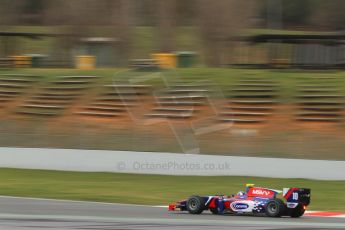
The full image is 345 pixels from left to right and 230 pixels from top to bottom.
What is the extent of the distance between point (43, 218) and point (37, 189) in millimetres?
6548

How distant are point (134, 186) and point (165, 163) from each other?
297cm

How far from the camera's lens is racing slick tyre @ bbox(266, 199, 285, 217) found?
10195 millimetres

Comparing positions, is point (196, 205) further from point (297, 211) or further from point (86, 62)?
point (86, 62)

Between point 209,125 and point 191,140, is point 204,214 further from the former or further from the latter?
point 209,125

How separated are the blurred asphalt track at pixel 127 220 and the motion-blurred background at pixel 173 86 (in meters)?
9.79

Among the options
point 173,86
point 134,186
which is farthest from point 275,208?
point 173,86

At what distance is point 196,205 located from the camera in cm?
1066

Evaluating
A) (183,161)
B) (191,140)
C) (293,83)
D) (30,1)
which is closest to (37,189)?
(183,161)

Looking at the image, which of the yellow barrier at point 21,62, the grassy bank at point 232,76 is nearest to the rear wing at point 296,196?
the grassy bank at point 232,76

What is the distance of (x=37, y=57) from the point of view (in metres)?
35.8

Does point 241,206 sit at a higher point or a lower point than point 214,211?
higher

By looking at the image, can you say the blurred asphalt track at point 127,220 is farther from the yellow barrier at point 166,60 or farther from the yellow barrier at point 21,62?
the yellow barrier at point 21,62

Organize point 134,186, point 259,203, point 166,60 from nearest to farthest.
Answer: point 259,203, point 134,186, point 166,60

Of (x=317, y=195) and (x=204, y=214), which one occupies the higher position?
(x=204, y=214)
